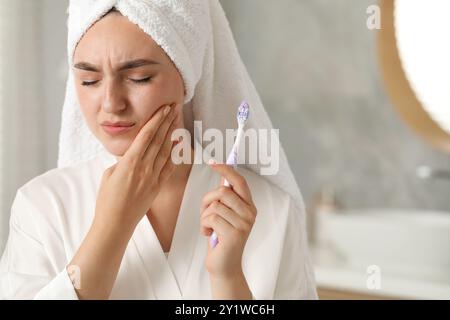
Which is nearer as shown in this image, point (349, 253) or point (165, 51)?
point (165, 51)

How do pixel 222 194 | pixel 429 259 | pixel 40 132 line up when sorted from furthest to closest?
pixel 429 259
pixel 40 132
pixel 222 194

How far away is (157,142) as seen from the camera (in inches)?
19.7

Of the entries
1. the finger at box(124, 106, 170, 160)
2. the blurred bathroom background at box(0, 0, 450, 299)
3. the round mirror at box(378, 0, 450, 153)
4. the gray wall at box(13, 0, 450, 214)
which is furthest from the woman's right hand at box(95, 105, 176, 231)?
the gray wall at box(13, 0, 450, 214)

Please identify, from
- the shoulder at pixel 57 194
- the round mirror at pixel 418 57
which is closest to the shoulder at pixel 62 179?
the shoulder at pixel 57 194

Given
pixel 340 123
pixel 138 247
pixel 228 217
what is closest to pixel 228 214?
pixel 228 217

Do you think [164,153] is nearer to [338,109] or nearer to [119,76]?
[119,76]

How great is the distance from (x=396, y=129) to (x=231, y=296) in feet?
4.01

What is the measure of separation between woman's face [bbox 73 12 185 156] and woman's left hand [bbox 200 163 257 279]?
8 cm

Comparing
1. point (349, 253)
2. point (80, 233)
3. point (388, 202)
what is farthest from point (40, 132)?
point (388, 202)

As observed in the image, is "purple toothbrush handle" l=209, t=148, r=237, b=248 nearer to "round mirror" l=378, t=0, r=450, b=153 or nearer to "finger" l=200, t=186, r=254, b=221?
"finger" l=200, t=186, r=254, b=221

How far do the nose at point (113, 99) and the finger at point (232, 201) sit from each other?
3.9 inches

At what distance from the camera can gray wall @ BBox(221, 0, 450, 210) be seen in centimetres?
160
